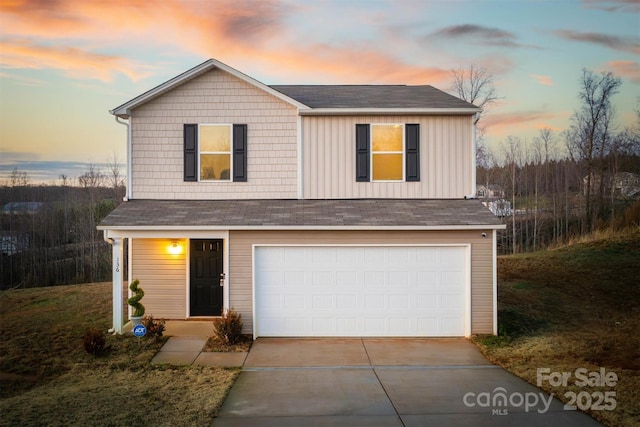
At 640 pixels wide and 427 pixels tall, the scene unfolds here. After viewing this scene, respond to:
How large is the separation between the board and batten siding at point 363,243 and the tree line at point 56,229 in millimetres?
15058

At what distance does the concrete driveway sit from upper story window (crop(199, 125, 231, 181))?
441 cm

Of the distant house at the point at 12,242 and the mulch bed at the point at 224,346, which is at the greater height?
the distant house at the point at 12,242

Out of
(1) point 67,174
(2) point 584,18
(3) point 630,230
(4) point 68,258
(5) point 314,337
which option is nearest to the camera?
(5) point 314,337

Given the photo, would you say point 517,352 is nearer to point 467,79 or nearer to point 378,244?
point 378,244

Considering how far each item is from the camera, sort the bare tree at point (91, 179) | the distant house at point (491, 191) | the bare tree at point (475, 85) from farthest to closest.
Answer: the distant house at point (491, 191) < the bare tree at point (91, 179) < the bare tree at point (475, 85)

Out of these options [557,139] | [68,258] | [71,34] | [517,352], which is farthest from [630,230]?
[68,258]

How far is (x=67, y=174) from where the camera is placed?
27.5 m

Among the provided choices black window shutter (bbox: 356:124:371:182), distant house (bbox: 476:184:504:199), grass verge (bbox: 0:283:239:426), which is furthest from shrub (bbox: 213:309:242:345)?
distant house (bbox: 476:184:504:199)

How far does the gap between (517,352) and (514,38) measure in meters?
13.7

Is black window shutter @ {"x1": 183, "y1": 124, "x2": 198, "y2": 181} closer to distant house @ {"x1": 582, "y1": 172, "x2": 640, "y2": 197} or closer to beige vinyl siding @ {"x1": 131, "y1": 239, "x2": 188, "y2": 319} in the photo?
beige vinyl siding @ {"x1": 131, "y1": 239, "x2": 188, "y2": 319}

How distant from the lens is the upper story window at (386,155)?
12.5 m

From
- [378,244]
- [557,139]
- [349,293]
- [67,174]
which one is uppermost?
[557,139]

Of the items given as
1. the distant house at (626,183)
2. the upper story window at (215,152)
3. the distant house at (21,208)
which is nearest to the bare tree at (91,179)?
the distant house at (21,208)

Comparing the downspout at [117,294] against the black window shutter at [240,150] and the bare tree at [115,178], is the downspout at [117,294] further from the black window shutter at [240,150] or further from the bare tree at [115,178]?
the bare tree at [115,178]
